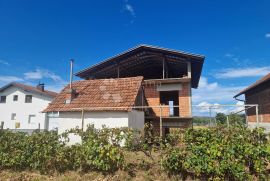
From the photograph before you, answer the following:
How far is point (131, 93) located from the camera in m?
13.2

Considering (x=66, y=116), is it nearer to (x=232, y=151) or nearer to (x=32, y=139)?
(x=32, y=139)

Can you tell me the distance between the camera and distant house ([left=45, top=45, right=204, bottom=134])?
1234 centimetres

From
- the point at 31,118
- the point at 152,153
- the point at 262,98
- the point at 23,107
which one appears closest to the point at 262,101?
the point at 262,98

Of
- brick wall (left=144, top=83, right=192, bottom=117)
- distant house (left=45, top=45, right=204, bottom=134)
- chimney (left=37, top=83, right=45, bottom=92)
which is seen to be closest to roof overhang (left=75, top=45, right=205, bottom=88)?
distant house (left=45, top=45, right=204, bottom=134)

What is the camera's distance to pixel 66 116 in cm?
1302

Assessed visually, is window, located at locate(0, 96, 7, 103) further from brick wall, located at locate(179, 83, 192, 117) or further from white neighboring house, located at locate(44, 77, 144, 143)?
brick wall, located at locate(179, 83, 192, 117)

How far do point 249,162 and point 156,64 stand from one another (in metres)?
16.5

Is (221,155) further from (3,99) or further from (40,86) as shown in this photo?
(3,99)

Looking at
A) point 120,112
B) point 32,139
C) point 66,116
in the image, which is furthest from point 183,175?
point 66,116

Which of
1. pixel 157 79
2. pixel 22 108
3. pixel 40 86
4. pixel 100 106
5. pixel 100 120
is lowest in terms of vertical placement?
pixel 100 120

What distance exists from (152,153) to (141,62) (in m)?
15.0

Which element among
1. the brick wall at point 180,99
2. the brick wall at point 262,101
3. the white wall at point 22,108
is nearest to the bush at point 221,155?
the brick wall at point 180,99

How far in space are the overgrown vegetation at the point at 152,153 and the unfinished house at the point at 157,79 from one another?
28.5 ft

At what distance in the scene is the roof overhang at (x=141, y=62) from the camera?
58.9ft
